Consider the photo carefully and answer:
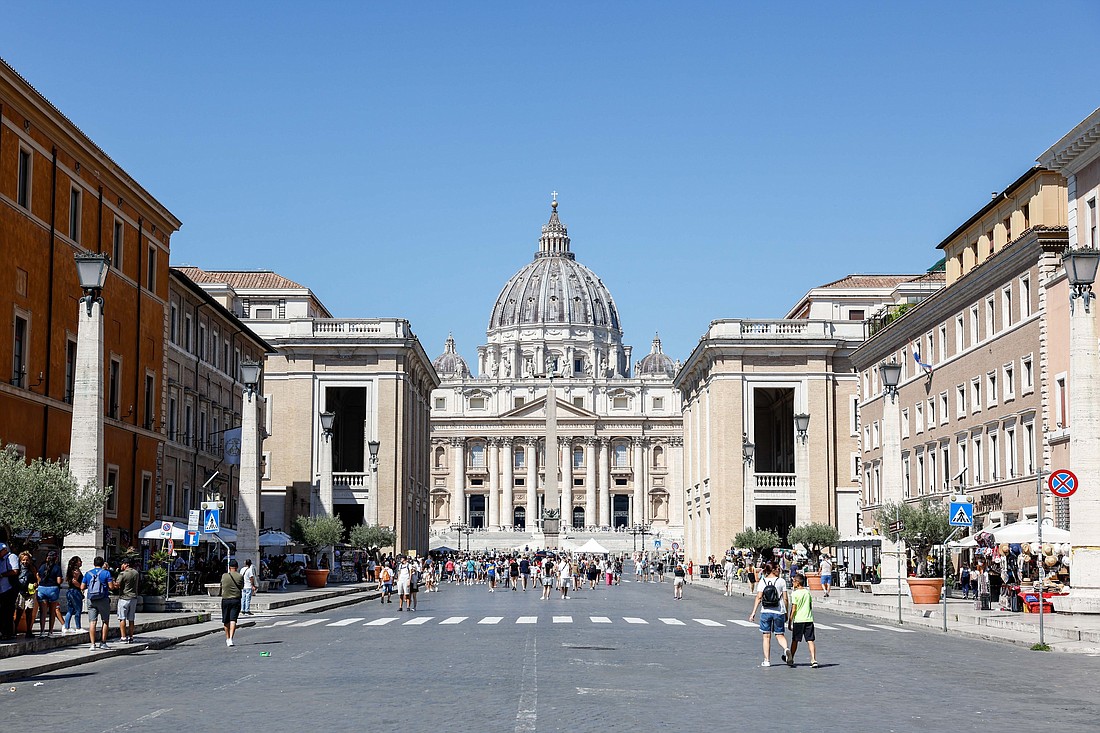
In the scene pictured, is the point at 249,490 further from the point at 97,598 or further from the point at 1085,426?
the point at 1085,426

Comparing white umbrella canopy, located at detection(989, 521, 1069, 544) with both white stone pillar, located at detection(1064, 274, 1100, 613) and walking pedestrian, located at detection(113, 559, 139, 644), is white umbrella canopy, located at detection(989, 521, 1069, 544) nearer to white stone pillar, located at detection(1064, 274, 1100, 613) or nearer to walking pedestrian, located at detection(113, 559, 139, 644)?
white stone pillar, located at detection(1064, 274, 1100, 613)

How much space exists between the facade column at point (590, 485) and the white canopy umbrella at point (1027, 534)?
15210 cm

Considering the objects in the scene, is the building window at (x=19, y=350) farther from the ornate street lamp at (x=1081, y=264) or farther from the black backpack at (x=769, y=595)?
the ornate street lamp at (x=1081, y=264)

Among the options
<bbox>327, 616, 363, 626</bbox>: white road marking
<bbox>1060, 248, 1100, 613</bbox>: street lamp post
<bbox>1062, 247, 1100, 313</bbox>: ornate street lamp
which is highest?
<bbox>1062, 247, 1100, 313</bbox>: ornate street lamp

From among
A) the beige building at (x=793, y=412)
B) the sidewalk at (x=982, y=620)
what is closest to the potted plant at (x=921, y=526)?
the sidewalk at (x=982, y=620)

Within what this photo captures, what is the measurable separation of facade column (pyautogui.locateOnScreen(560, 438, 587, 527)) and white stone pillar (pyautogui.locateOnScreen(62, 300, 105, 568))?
16213 cm

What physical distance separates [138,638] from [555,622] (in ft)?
39.0

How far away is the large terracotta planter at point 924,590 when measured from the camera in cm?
4203

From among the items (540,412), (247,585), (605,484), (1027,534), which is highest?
(540,412)

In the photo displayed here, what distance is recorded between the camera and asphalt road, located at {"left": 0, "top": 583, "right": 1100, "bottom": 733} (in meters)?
14.9

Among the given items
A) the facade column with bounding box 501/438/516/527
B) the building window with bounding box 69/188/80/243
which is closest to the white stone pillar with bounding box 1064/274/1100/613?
the building window with bounding box 69/188/80/243

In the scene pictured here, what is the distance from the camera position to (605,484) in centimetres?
19362

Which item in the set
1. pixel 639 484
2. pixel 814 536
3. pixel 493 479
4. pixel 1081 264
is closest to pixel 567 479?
pixel 639 484

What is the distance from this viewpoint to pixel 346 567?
252ft
